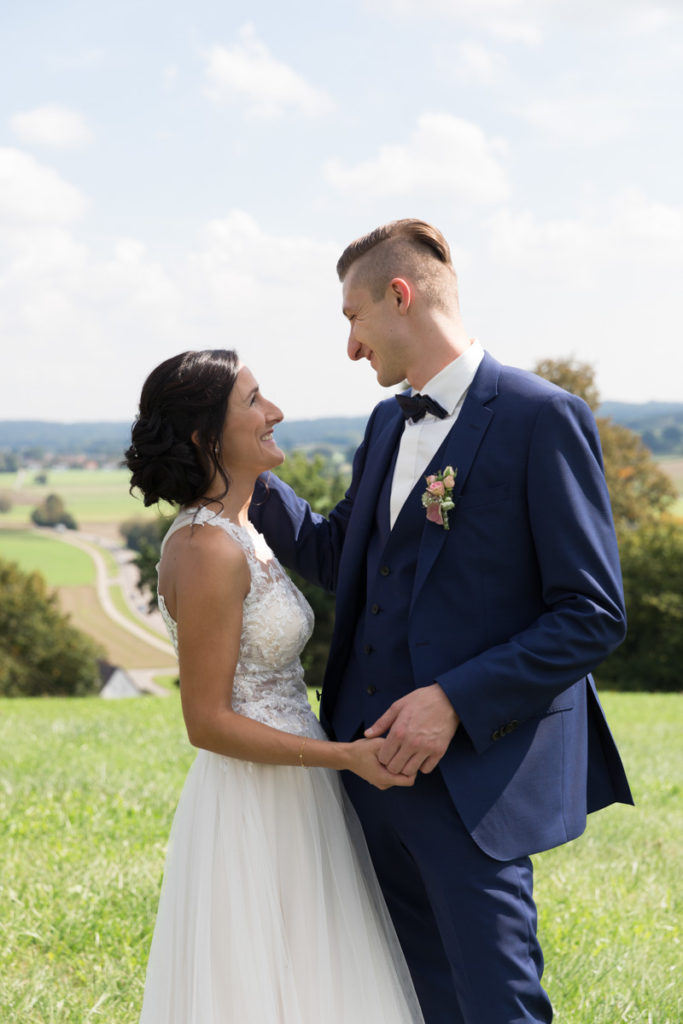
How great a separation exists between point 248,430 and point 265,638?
0.66m

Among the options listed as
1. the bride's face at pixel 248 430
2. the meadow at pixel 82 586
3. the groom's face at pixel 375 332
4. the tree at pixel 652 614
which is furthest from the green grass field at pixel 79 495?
the groom's face at pixel 375 332

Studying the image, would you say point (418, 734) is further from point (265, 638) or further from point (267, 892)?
point (267, 892)

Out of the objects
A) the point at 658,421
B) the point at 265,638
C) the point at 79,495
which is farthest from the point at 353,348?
the point at 658,421

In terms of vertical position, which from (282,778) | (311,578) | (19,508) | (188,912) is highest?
(311,578)

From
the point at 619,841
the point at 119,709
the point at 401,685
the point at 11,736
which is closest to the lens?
the point at 401,685

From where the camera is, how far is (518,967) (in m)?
2.76

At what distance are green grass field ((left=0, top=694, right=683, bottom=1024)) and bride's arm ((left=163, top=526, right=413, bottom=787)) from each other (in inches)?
58.4

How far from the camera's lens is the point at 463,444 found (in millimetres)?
2939

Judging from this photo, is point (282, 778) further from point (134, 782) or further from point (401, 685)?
point (134, 782)

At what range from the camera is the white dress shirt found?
306 centimetres

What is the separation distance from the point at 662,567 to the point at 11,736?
30051 millimetres

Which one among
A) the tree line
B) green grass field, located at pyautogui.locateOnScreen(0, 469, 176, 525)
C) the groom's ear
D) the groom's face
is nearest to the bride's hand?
the groom's face

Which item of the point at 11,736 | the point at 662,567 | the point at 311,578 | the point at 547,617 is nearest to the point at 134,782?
the point at 11,736

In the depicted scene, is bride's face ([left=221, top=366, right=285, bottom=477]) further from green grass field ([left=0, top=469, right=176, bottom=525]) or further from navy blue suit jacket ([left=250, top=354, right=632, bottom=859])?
green grass field ([left=0, top=469, right=176, bottom=525])
